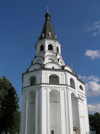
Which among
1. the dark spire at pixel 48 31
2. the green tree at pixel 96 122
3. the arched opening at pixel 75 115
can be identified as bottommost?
the green tree at pixel 96 122

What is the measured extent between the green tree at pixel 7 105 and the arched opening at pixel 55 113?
715cm

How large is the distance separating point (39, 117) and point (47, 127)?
1638 mm

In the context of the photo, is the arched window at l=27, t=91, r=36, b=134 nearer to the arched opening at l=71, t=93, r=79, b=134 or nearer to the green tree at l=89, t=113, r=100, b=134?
the arched opening at l=71, t=93, r=79, b=134

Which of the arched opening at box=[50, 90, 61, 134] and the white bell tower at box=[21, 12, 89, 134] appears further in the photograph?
the arched opening at box=[50, 90, 61, 134]

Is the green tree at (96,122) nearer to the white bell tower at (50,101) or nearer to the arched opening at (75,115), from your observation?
the white bell tower at (50,101)

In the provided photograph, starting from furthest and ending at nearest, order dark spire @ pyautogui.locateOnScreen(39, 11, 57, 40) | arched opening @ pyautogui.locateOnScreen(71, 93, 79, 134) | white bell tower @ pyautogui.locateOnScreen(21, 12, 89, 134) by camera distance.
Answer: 1. dark spire @ pyautogui.locateOnScreen(39, 11, 57, 40)
2. arched opening @ pyautogui.locateOnScreen(71, 93, 79, 134)
3. white bell tower @ pyautogui.locateOnScreen(21, 12, 89, 134)

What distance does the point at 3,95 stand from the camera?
77.4 feet

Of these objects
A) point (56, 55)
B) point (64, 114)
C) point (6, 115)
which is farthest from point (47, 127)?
point (56, 55)

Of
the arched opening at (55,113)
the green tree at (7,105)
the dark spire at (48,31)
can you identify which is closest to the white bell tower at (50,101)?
the arched opening at (55,113)

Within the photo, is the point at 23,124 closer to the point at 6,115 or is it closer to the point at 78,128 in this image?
the point at 6,115

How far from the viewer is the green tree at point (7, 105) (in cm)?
2346

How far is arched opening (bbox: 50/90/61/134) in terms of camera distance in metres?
20.4

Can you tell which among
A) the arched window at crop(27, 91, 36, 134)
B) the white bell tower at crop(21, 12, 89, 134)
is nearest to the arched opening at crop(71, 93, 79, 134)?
the white bell tower at crop(21, 12, 89, 134)

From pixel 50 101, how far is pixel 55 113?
191 cm
